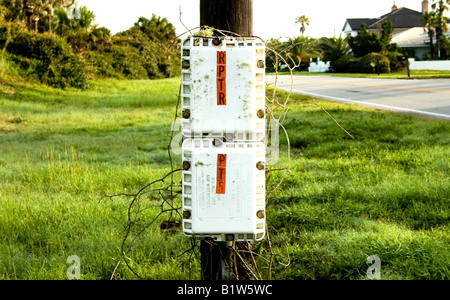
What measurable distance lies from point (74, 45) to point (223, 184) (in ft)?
88.4

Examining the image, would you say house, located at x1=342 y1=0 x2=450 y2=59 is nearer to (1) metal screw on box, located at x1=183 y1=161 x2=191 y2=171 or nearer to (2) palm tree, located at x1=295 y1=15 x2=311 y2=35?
(2) palm tree, located at x1=295 y1=15 x2=311 y2=35

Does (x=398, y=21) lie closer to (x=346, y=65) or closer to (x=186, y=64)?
(x=346, y=65)

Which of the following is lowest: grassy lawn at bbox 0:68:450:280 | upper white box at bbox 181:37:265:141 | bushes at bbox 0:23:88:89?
grassy lawn at bbox 0:68:450:280

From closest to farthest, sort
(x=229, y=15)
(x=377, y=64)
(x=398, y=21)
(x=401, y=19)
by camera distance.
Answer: (x=229, y=15) < (x=377, y=64) < (x=398, y=21) < (x=401, y=19)

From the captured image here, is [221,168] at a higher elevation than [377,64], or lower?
lower

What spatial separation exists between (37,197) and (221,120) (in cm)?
339

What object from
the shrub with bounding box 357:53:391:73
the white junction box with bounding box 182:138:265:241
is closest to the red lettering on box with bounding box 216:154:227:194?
the white junction box with bounding box 182:138:265:241

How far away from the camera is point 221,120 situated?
6.82ft

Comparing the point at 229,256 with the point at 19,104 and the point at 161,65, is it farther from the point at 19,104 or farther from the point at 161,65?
the point at 161,65

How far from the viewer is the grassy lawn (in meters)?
3.11

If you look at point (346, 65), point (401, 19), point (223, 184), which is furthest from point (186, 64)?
point (401, 19)

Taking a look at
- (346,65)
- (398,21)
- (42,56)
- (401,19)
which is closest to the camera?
Result: (42,56)

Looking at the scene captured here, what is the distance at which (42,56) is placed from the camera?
→ 20.9 m
